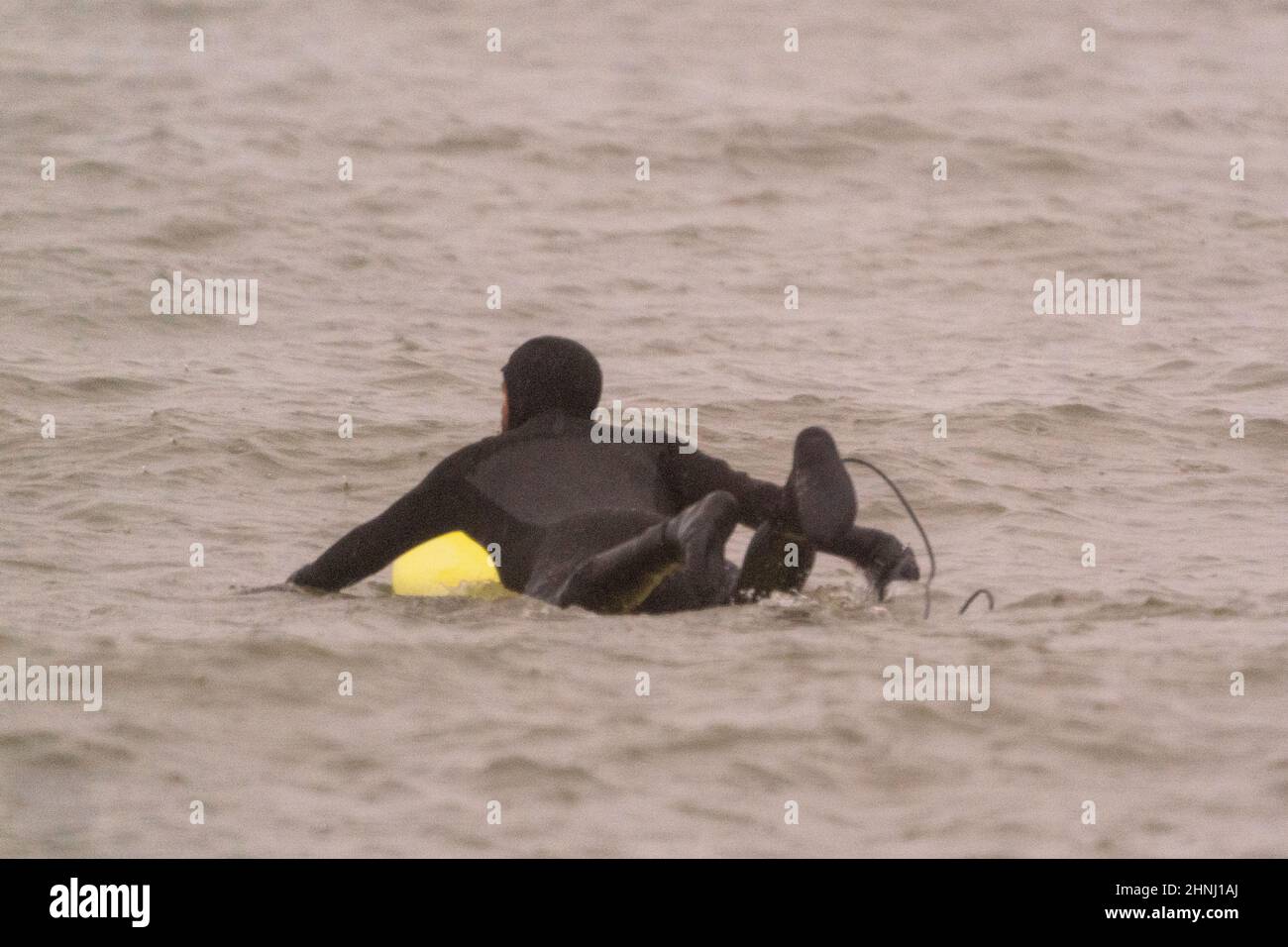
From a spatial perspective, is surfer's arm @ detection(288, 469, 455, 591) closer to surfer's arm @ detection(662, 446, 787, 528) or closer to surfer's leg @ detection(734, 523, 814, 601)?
surfer's arm @ detection(662, 446, 787, 528)

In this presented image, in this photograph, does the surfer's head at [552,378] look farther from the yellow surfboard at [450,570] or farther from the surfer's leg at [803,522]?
the surfer's leg at [803,522]

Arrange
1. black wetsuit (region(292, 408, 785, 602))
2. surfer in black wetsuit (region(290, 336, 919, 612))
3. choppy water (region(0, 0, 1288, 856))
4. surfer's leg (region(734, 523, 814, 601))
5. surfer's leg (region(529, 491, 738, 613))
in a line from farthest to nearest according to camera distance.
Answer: black wetsuit (region(292, 408, 785, 602)) < surfer's leg (region(734, 523, 814, 601)) < surfer in black wetsuit (region(290, 336, 919, 612)) < surfer's leg (region(529, 491, 738, 613)) < choppy water (region(0, 0, 1288, 856))

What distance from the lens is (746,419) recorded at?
1256cm

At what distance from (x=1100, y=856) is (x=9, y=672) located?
3.82 meters

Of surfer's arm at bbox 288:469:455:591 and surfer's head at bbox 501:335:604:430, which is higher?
surfer's head at bbox 501:335:604:430

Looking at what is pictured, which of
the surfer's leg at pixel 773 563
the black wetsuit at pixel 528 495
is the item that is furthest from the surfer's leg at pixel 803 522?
the black wetsuit at pixel 528 495

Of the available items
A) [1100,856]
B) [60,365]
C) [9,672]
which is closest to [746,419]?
[60,365]

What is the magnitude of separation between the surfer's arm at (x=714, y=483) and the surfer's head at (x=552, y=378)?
1.34 ft

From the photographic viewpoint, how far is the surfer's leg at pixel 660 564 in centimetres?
670

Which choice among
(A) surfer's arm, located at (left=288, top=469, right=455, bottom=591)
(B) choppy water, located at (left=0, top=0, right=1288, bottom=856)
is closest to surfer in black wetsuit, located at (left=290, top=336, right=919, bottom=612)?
(A) surfer's arm, located at (left=288, top=469, right=455, bottom=591)

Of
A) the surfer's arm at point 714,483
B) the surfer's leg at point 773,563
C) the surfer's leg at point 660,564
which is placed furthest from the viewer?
the surfer's arm at point 714,483

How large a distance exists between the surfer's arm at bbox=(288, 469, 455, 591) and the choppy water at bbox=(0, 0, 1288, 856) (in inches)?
5.8

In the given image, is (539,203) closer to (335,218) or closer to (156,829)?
(335,218)

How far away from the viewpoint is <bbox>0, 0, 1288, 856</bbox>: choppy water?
18.6ft
